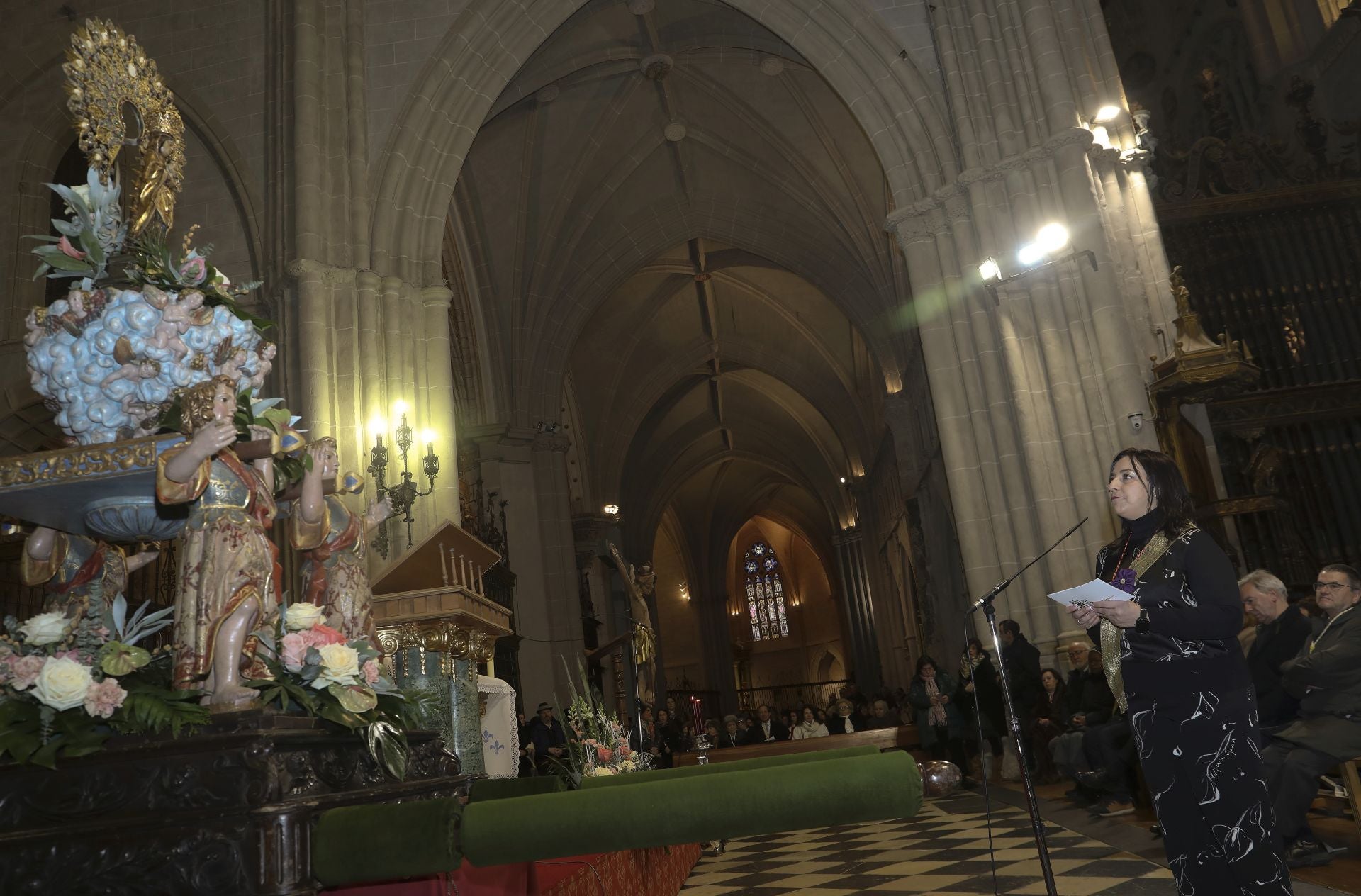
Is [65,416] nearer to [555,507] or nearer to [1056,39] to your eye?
[1056,39]

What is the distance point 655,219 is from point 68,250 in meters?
15.2

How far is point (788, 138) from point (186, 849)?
49.7 feet

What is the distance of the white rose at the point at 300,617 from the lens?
237 cm

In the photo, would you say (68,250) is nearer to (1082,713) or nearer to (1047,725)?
(1082,713)

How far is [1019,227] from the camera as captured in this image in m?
9.17

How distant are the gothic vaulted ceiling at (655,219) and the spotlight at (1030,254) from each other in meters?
5.20

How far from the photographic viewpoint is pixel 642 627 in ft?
53.8

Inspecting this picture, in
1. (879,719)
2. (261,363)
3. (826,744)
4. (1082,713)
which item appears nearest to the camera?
(261,363)

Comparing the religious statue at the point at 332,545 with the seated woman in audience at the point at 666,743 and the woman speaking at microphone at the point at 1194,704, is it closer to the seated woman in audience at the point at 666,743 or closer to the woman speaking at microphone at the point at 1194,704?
the woman speaking at microphone at the point at 1194,704

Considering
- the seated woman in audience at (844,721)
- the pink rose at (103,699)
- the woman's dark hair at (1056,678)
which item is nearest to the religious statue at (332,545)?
the pink rose at (103,699)

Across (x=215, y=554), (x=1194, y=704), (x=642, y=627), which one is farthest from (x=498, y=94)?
(x=1194, y=704)

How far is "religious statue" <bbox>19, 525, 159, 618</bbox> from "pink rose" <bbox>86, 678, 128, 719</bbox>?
0.43 meters

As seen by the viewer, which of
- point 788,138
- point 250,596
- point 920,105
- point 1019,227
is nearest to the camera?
point 250,596

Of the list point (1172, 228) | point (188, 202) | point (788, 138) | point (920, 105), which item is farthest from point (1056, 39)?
point (188, 202)
